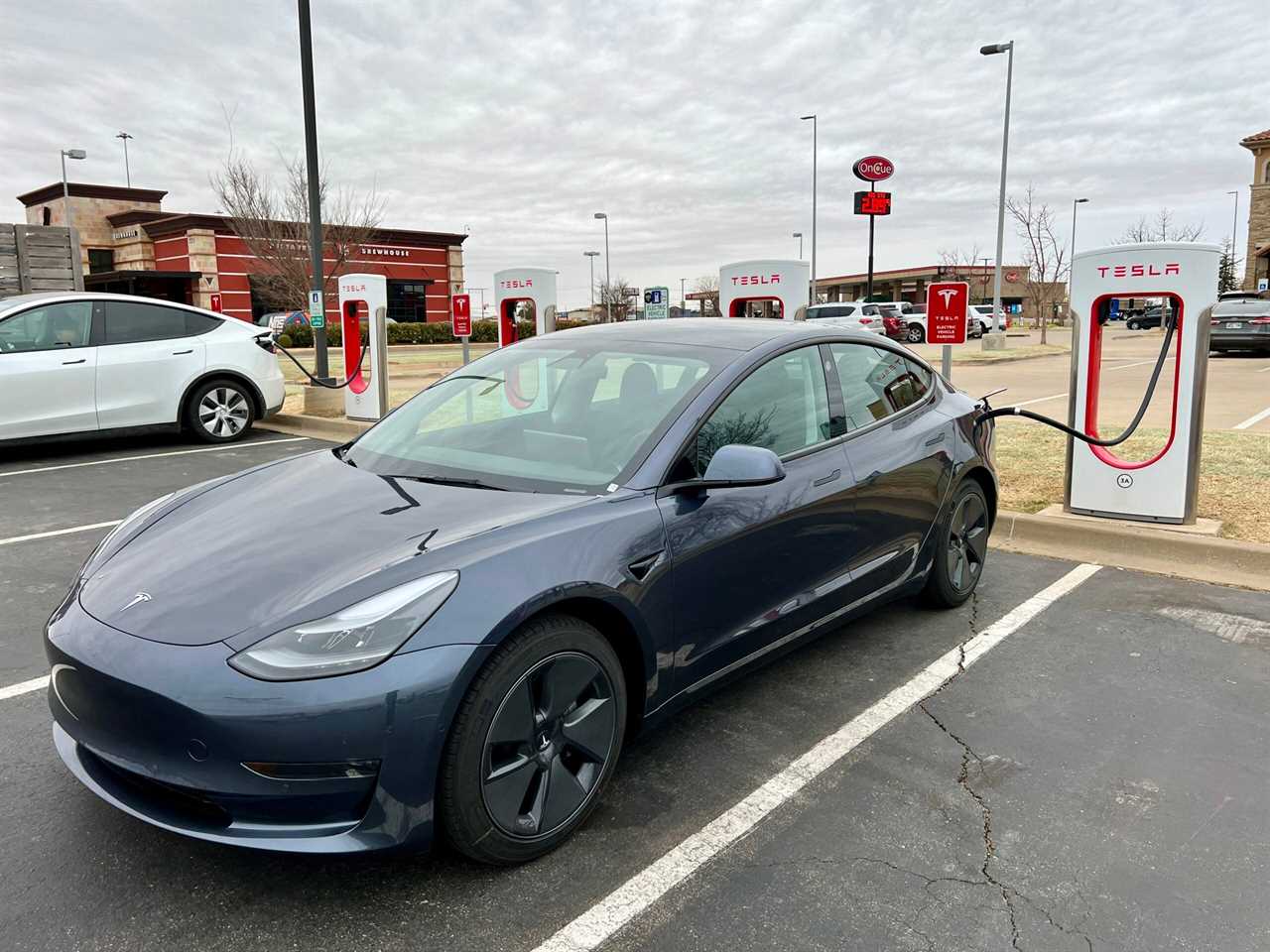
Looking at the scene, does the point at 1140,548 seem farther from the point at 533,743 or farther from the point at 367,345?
the point at 367,345

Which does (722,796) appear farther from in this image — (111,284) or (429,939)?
(111,284)

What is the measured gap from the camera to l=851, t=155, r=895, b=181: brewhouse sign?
104ft

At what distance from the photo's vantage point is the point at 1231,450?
7984 mm

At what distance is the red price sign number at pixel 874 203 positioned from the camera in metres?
28.8

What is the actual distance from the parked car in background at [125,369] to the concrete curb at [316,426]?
0.71 meters

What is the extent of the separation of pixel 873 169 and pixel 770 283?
25647 millimetres

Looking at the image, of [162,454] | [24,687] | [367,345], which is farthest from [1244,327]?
[24,687]

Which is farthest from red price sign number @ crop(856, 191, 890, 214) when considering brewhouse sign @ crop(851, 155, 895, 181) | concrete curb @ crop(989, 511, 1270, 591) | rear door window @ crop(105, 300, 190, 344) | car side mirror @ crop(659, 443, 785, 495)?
car side mirror @ crop(659, 443, 785, 495)

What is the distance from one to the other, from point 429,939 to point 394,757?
0.47 metres

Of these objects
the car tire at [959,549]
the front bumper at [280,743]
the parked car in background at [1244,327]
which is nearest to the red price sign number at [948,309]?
the car tire at [959,549]

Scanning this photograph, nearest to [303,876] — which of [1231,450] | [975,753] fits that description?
[975,753]

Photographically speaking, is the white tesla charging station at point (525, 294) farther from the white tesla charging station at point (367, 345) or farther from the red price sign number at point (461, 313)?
the white tesla charging station at point (367, 345)

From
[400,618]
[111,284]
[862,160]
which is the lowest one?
[400,618]

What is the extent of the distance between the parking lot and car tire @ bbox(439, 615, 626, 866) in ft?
0.46
